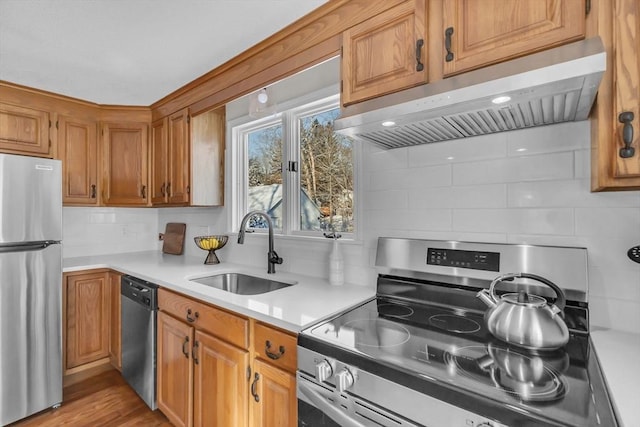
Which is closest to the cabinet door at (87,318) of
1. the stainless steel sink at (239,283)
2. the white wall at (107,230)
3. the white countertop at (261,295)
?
the white countertop at (261,295)

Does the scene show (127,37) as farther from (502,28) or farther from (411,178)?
(502,28)

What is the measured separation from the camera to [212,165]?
2607mm

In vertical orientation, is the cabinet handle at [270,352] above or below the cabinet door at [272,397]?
above

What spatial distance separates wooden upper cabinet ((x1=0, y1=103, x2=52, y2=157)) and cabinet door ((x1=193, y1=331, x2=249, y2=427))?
208 centimetres

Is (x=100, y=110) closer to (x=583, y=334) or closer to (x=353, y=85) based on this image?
(x=353, y=85)

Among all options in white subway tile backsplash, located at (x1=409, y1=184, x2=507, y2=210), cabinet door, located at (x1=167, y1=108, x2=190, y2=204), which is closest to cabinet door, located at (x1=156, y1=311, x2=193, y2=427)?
cabinet door, located at (x1=167, y1=108, x2=190, y2=204)

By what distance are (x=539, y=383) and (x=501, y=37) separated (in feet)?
3.25

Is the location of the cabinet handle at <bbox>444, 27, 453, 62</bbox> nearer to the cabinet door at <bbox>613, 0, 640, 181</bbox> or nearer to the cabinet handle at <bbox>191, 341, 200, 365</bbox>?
the cabinet door at <bbox>613, 0, 640, 181</bbox>

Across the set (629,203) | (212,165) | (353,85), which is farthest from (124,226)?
(629,203)

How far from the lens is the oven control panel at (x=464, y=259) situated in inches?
48.9

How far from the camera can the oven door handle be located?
0.93 meters

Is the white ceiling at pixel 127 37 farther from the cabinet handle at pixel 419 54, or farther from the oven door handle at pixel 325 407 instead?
the oven door handle at pixel 325 407

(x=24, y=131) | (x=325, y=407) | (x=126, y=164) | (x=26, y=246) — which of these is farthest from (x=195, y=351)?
(x=24, y=131)

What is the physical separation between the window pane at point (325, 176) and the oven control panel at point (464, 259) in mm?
607
